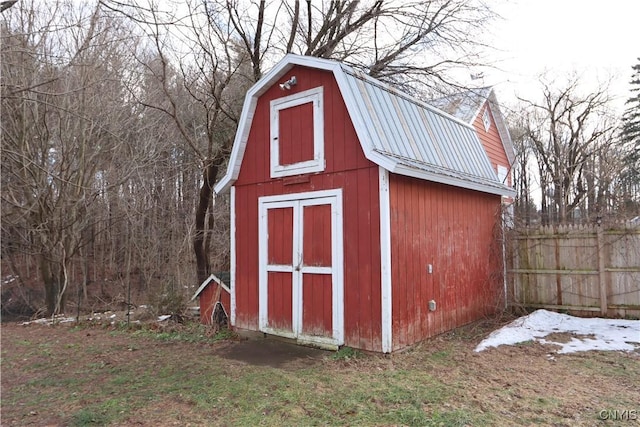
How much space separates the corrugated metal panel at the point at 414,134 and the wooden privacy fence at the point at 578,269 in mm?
1674

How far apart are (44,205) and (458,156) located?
37.1 feet

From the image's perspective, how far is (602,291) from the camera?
7.66m

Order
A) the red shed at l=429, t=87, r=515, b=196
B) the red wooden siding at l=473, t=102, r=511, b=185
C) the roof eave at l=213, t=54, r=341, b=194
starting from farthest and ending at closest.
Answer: the red wooden siding at l=473, t=102, r=511, b=185 < the red shed at l=429, t=87, r=515, b=196 < the roof eave at l=213, t=54, r=341, b=194

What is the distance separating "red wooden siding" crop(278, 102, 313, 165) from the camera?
6340mm

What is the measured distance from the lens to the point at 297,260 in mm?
6305

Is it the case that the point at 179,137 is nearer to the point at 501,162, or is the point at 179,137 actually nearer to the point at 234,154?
the point at 234,154

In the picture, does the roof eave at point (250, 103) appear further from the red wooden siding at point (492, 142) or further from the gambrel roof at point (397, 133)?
the red wooden siding at point (492, 142)

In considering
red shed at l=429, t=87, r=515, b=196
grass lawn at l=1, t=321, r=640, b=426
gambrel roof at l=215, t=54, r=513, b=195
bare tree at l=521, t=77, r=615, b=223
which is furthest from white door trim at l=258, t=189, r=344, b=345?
bare tree at l=521, t=77, r=615, b=223

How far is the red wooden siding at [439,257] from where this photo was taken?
5738 mm

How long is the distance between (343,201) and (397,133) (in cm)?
128

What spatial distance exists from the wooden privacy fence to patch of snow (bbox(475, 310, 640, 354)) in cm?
39

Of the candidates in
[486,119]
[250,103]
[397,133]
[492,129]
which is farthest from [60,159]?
[492,129]

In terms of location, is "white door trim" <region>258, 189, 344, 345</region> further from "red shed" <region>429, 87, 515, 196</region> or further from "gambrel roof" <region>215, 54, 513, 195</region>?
"red shed" <region>429, 87, 515, 196</region>

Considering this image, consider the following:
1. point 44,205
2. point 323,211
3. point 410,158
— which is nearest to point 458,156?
point 410,158
